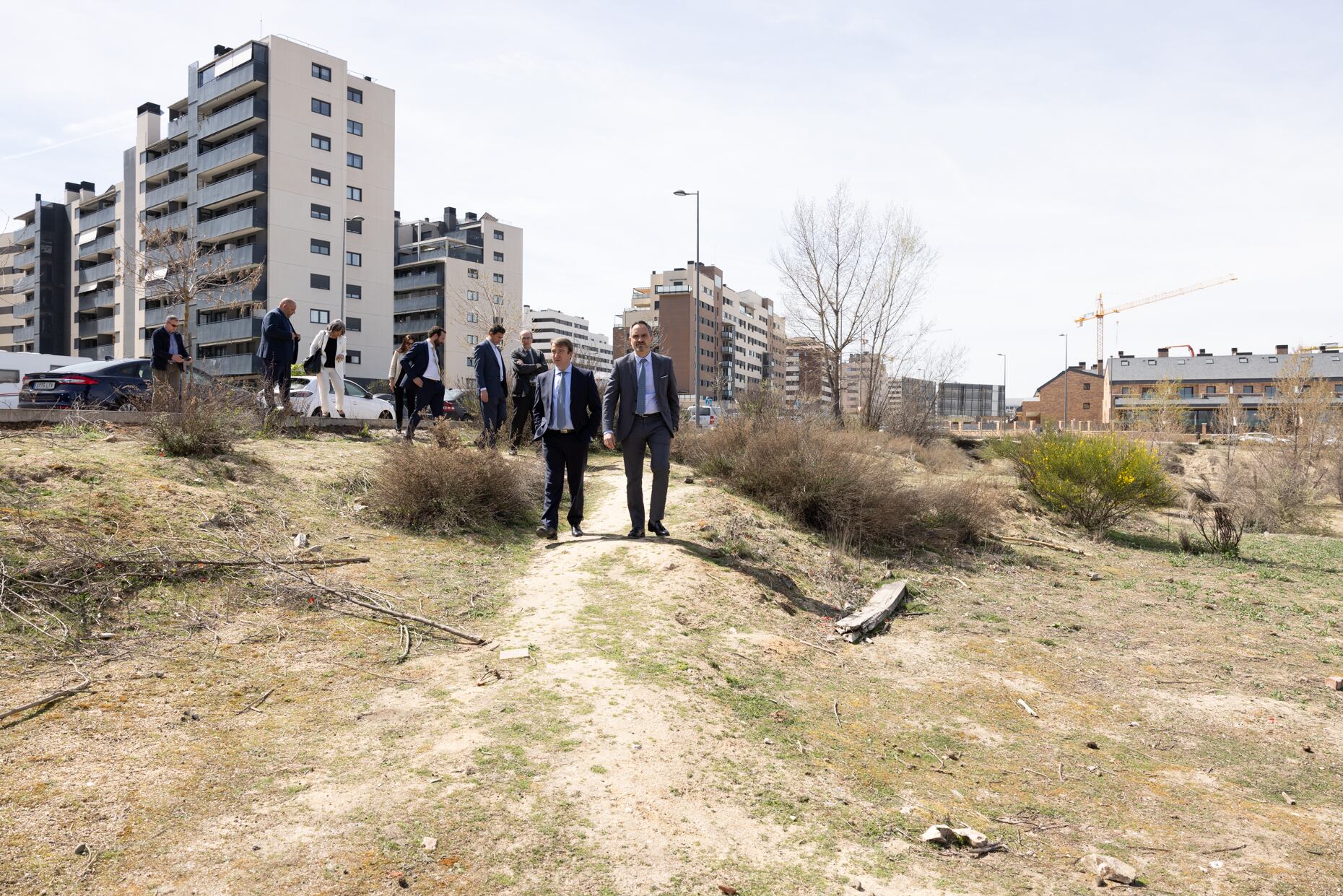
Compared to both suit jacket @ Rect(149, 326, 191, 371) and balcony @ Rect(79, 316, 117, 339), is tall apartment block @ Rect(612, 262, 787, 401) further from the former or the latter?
suit jacket @ Rect(149, 326, 191, 371)

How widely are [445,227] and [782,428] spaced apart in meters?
67.5

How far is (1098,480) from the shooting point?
13.8 m

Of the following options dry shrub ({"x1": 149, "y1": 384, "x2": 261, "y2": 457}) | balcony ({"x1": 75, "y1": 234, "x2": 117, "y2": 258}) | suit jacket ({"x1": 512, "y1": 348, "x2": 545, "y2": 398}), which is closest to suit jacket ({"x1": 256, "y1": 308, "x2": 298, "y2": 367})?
dry shrub ({"x1": 149, "y1": 384, "x2": 261, "y2": 457})

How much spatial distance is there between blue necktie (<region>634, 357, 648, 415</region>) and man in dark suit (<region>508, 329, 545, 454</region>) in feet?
13.2

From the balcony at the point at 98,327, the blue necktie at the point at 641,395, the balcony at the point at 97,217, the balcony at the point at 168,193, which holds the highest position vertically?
the balcony at the point at 97,217

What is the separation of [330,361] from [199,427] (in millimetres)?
4941

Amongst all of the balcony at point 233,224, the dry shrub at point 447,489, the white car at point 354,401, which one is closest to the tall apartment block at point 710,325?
the balcony at point 233,224

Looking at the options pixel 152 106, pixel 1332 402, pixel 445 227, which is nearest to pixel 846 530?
pixel 1332 402

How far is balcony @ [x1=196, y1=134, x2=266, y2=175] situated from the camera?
4560cm

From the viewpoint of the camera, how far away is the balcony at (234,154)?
4560cm

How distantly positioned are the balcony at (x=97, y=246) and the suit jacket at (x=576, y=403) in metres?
69.5

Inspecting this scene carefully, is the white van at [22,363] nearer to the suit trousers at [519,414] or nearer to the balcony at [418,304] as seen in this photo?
the suit trousers at [519,414]

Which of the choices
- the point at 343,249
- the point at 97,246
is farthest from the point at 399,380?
the point at 97,246

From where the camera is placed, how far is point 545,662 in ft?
15.9
